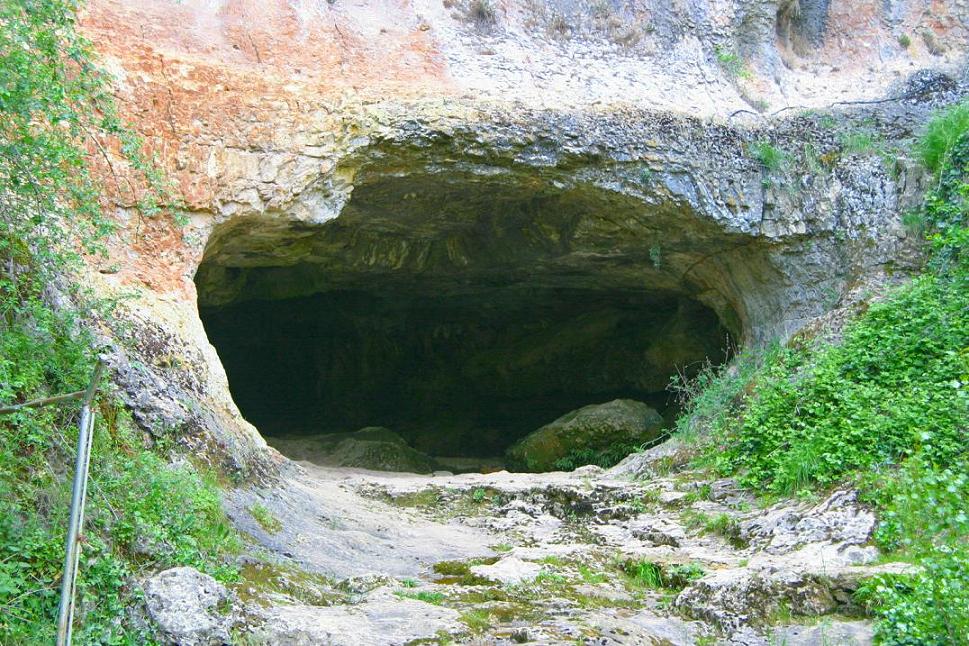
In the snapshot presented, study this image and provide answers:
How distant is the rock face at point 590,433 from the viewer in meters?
11.4

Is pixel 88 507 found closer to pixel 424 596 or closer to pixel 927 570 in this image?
pixel 424 596

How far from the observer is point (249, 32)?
28.3 feet

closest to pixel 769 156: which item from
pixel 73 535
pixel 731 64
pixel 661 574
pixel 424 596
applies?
pixel 731 64

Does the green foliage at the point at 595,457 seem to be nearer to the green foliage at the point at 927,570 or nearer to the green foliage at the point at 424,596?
the green foliage at the point at 927,570

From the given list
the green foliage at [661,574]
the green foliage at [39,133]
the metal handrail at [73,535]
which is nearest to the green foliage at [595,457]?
the green foliage at [661,574]

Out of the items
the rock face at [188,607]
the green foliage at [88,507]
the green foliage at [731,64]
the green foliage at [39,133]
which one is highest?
the green foliage at [731,64]

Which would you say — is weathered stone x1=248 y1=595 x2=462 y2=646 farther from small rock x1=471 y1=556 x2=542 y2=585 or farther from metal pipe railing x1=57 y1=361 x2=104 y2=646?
metal pipe railing x1=57 y1=361 x2=104 y2=646

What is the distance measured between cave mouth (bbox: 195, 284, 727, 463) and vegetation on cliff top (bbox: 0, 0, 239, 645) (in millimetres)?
7938

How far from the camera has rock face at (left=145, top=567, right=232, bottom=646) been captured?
395 centimetres

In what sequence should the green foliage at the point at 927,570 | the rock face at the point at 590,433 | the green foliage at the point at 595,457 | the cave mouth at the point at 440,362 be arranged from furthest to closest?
the cave mouth at the point at 440,362 → the rock face at the point at 590,433 → the green foliage at the point at 595,457 → the green foliage at the point at 927,570

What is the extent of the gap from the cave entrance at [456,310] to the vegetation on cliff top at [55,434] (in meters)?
3.00

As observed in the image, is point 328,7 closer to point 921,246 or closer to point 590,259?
point 590,259

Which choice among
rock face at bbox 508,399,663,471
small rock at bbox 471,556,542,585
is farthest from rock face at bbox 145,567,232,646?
rock face at bbox 508,399,663,471

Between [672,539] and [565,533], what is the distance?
784mm
